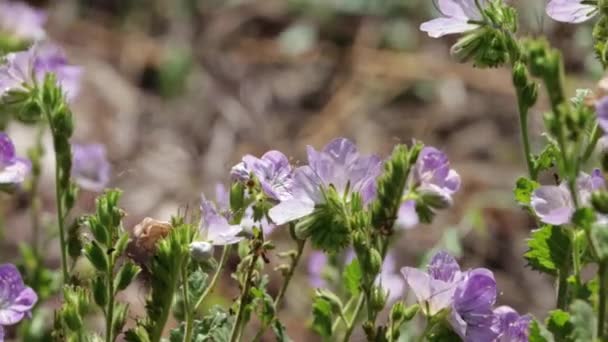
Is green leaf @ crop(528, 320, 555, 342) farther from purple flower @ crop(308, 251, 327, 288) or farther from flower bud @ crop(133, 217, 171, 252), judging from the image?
purple flower @ crop(308, 251, 327, 288)

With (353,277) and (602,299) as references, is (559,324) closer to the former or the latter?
(602,299)

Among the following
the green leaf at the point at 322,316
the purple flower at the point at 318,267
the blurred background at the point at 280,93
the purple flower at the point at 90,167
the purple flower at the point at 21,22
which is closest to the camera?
the green leaf at the point at 322,316

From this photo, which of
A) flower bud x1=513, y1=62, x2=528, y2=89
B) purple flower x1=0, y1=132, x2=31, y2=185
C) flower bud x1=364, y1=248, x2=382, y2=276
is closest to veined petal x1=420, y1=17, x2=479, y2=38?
flower bud x1=513, y1=62, x2=528, y2=89

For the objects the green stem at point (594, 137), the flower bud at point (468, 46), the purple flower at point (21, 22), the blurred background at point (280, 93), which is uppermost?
the flower bud at point (468, 46)

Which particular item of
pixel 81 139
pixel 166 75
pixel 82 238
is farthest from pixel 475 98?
pixel 82 238

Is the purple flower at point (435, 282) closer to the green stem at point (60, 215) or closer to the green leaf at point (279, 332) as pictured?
the green leaf at point (279, 332)

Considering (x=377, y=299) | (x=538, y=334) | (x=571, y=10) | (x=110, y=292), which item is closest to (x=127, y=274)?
(x=110, y=292)

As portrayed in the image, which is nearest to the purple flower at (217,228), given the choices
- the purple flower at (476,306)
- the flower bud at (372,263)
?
the flower bud at (372,263)
